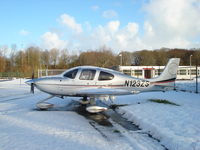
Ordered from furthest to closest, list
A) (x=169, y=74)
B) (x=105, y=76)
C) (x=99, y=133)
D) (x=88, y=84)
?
(x=169, y=74) < (x=105, y=76) < (x=88, y=84) < (x=99, y=133)

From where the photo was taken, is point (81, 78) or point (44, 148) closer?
point (44, 148)

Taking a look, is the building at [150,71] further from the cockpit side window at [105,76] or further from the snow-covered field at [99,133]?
the snow-covered field at [99,133]

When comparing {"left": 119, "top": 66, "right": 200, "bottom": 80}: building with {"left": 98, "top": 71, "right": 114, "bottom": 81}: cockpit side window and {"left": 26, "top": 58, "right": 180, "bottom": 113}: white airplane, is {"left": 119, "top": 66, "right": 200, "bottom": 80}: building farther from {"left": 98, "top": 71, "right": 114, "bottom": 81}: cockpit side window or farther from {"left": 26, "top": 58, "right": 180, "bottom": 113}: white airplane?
{"left": 98, "top": 71, "right": 114, "bottom": 81}: cockpit side window

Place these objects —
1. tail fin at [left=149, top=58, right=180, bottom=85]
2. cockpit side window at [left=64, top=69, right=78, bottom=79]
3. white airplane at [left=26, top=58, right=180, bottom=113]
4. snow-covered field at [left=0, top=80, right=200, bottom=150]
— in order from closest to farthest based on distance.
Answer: snow-covered field at [left=0, top=80, right=200, bottom=150]
white airplane at [left=26, top=58, right=180, bottom=113]
cockpit side window at [left=64, top=69, right=78, bottom=79]
tail fin at [left=149, top=58, right=180, bottom=85]

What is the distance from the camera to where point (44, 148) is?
4.46 metres

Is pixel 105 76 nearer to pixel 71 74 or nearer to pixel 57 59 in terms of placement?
pixel 71 74

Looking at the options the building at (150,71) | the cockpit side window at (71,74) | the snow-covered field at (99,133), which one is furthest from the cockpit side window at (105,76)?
the building at (150,71)

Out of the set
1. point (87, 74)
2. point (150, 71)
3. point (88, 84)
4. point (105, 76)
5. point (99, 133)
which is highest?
point (150, 71)

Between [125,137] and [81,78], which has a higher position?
[81,78]

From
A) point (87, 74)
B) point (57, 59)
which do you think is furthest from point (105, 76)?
point (57, 59)

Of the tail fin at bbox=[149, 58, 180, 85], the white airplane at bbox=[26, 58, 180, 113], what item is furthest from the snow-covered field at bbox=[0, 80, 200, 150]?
the tail fin at bbox=[149, 58, 180, 85]

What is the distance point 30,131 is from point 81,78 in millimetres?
4271

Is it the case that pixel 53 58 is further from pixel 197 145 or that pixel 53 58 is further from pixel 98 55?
pixel 197 145

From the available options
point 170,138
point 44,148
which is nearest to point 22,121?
point 44,148
